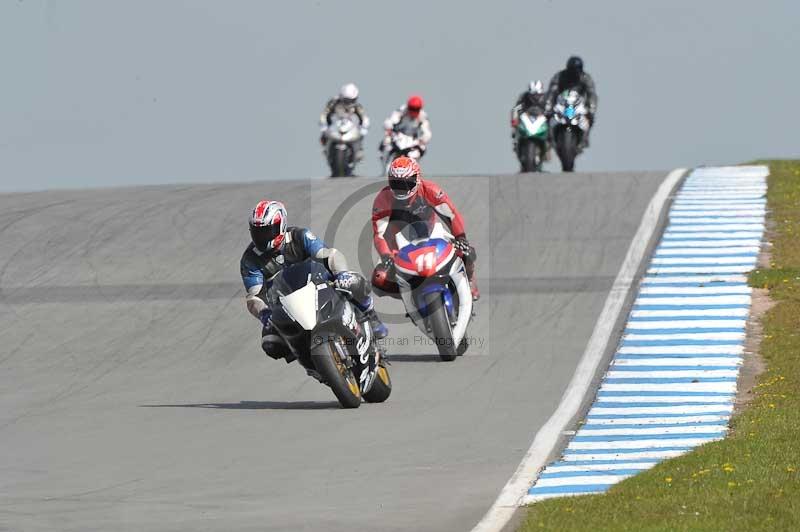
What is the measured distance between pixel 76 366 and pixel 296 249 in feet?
12.8

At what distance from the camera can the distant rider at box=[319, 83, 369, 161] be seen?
28.7 m

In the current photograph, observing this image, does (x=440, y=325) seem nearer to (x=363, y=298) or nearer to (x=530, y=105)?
(x=363, y=298)

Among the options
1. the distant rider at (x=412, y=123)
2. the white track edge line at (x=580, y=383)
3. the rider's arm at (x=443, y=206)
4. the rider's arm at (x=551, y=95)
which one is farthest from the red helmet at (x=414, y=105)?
the rider's arm at (x=443, y=206)

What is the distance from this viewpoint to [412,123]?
1109 inches

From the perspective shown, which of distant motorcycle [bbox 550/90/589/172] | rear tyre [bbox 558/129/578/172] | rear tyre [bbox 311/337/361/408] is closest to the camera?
rear tyre [bbox 311/337/361/408]

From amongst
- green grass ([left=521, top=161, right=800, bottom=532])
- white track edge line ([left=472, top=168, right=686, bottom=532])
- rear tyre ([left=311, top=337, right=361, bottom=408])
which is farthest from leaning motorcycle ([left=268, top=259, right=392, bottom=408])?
green grass ([left=521, top=161, right=800, bottom=532])

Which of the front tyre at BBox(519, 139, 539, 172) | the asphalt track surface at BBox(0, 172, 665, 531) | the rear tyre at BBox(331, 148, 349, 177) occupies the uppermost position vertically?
the asphalt track surface at BBox(0, 172, 665, 531)

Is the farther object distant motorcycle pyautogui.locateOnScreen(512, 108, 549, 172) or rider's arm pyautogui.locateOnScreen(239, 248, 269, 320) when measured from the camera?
distant motorcycle pyautogui.locateOnScreen(512, 108, 549, 172)

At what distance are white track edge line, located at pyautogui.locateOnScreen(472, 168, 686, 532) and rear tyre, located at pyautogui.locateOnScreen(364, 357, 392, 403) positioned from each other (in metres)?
1.32

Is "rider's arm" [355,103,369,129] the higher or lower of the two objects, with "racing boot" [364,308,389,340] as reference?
lower

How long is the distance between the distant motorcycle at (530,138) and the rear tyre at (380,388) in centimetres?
1567

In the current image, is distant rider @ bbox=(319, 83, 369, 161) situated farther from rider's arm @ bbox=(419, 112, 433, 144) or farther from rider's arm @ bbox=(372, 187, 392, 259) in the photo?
rider's arm @ bbox=(372, 187, 392, 259)

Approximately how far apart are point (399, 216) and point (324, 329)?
3.18 metres

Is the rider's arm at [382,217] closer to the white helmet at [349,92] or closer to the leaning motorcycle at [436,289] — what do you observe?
the leaning motorcycle at [436,289]
